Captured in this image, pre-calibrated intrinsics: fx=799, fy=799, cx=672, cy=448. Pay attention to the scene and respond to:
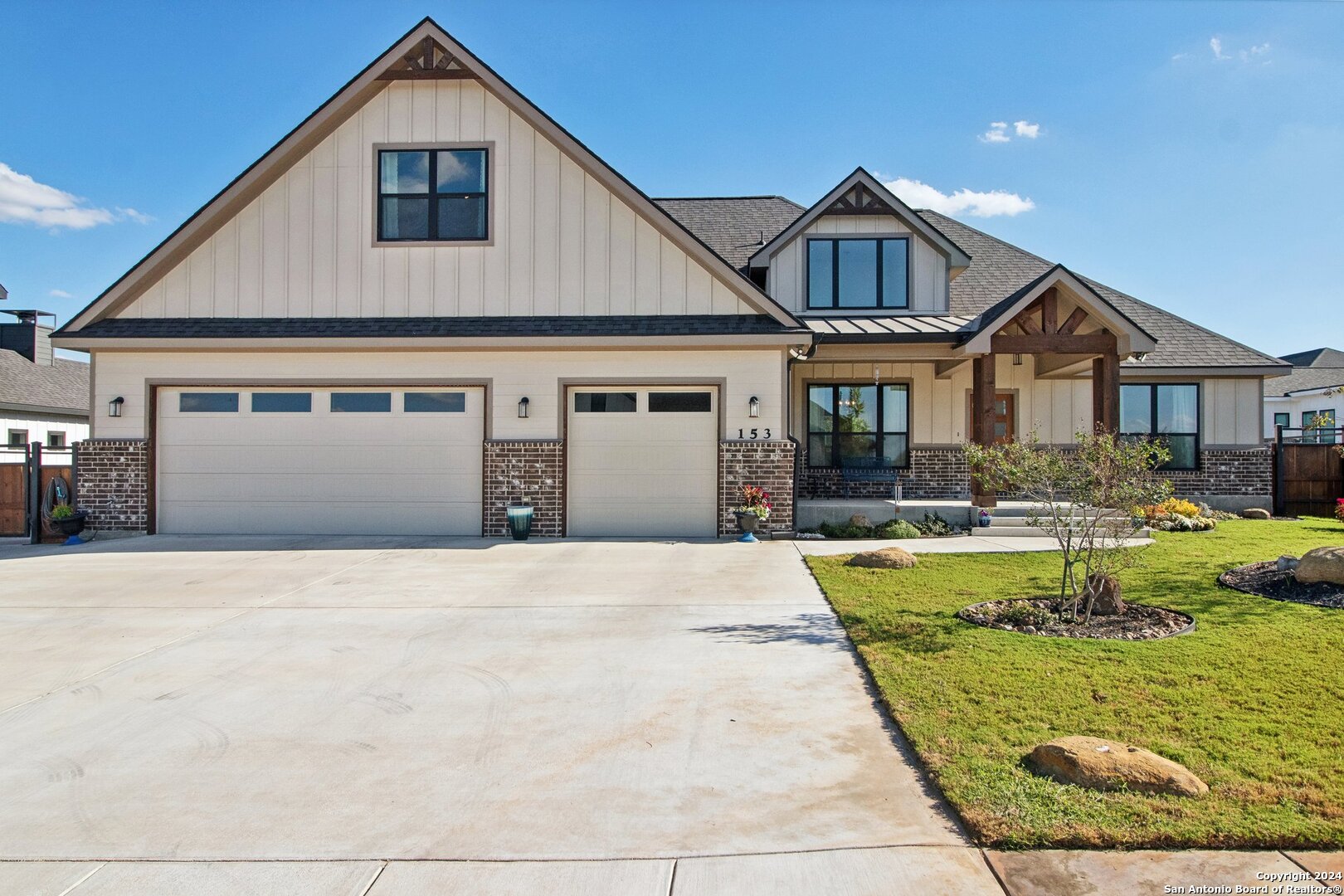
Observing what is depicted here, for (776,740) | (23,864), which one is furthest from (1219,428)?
(23,864)

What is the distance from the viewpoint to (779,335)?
13.2 meters

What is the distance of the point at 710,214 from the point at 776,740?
1758cm

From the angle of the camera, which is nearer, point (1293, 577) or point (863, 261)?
point (1293, 577)

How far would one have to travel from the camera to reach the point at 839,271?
17094 mm

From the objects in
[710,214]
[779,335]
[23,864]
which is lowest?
[23,864]

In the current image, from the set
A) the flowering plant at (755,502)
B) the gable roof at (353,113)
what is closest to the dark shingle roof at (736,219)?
the gable roof at (353,113)

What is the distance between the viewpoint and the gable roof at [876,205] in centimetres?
1655

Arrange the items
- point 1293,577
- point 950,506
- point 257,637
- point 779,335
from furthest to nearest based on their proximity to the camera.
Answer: point 950,506 < point 779,335 < point 1293,577 < point 257,637

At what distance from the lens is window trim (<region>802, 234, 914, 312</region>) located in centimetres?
1692

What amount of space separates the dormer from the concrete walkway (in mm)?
10180

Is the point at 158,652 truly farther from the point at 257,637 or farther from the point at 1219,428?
the point at 1219,428

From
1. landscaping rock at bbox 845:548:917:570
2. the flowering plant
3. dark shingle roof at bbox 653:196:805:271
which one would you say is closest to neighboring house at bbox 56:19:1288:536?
the flowering plant

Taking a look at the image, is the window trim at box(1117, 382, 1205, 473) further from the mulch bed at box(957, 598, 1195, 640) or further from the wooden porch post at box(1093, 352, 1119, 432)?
the mulch bed at box(957, 598, 1195, 640)

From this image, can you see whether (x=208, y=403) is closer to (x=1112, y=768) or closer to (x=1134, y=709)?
(x=1134, y=709)
